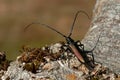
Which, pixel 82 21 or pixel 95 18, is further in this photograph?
pixel 82 21

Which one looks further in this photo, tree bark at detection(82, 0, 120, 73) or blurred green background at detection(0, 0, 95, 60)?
blurred green background at detection(0, 0, 95, 60)

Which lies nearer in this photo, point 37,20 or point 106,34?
point 106,34

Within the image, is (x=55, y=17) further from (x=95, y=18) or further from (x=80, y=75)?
(x=80, y=75)

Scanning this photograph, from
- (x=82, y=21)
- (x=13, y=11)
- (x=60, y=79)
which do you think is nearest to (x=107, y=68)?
(x=60, y=79)

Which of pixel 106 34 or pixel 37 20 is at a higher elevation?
pixel 37 20

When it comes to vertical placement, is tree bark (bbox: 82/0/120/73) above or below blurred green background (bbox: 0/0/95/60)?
below
